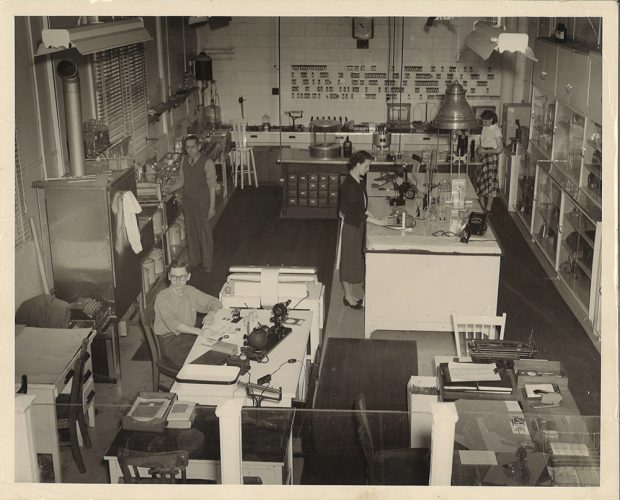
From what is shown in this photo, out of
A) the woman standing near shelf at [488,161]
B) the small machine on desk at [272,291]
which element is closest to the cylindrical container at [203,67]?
the woman standing near shelf at [488,161]

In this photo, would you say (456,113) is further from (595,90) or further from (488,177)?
(488,177)

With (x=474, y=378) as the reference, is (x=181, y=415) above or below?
above

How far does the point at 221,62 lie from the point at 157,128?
344cm

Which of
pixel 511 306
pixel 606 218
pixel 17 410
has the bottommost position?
pixel 511 306

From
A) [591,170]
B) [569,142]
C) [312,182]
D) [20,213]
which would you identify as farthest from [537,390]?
[312,182]

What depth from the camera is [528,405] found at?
4.95 metres

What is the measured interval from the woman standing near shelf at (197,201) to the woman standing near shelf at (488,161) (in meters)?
4.01

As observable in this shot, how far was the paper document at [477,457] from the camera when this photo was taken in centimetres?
381

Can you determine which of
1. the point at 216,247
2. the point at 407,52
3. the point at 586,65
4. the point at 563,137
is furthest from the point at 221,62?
the point at 586,65

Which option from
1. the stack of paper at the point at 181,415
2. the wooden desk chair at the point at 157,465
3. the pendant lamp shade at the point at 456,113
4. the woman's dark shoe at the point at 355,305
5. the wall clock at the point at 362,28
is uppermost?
the wall clock at the point at 362,28

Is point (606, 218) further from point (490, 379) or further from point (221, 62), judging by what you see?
point (221, 62)

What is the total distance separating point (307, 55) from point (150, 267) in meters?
7.04

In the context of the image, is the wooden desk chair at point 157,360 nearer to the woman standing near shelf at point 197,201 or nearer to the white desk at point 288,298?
the white desk at point 288,298

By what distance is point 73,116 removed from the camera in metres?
6.72
